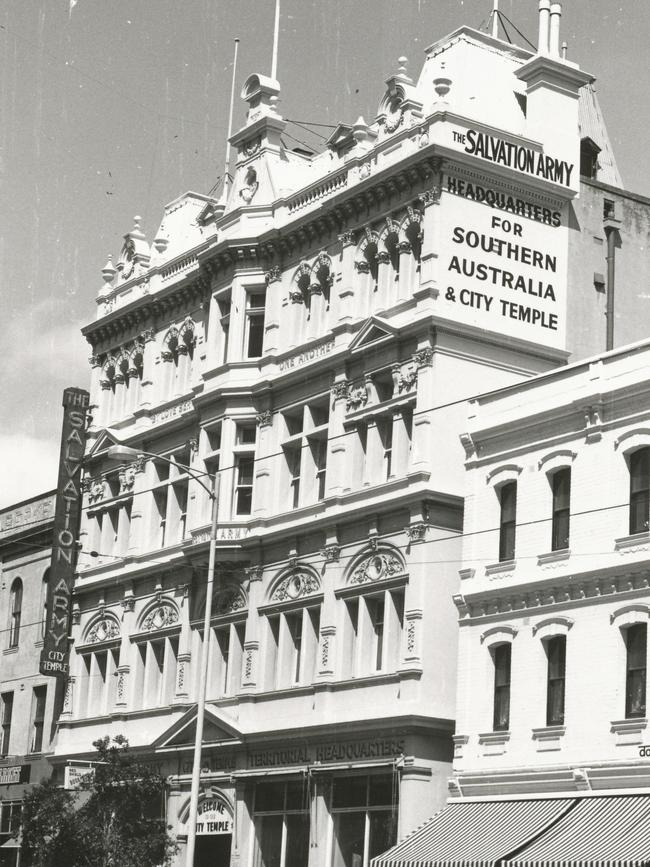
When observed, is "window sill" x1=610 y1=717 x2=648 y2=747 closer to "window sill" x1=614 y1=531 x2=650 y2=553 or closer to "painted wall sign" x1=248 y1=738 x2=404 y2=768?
"window sill" x1=614 y1=531 x2=650 y2=553

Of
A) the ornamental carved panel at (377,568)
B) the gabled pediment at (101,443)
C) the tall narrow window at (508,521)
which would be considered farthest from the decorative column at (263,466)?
the tall narrow window at (508,521)

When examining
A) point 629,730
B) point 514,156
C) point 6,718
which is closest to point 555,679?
point 629,730

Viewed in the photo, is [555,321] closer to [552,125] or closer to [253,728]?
[552,125]

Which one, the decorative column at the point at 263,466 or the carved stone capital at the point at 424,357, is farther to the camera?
the decorative column at the point at 263,466

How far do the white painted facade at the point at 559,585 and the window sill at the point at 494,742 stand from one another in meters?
0.04

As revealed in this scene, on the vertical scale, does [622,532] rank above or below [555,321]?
below

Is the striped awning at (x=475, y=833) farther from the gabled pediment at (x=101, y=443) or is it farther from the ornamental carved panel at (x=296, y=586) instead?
the gabled pediment at (x=101, y=443)

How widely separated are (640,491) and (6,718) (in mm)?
33204

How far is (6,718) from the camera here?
194 feet

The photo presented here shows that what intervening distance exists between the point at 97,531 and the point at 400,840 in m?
21.9

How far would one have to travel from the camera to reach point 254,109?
50.8m

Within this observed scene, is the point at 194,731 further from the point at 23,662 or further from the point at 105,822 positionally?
the point at 23,662

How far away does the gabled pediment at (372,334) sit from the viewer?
41812 mm

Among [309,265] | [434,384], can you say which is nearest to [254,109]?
[309,265]
